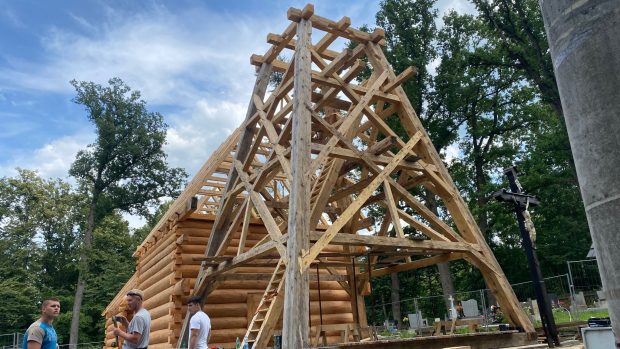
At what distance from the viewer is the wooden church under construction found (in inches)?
314

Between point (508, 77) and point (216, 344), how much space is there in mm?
25388

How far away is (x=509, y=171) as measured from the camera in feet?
30.2

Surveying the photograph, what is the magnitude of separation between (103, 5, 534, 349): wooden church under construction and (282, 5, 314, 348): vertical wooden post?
0.06 feet

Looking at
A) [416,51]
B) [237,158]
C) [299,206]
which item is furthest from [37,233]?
[299,206]

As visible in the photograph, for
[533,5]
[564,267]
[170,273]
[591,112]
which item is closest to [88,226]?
[170,273]

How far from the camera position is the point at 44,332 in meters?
5.26

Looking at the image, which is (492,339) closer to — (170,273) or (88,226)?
(170,273)

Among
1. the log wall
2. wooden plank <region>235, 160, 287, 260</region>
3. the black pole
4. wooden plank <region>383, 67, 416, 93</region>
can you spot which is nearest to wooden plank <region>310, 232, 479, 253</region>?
wooden plank <region>235, 160, 287, 260</region>

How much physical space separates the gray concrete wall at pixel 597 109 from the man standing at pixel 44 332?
536cm

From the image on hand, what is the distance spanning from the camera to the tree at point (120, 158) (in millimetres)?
34281

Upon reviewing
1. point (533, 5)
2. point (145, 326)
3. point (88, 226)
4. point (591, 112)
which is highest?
point (533, 5)

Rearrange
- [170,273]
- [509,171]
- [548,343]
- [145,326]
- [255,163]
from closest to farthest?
[145,326] → [548,343] → [509,171] → [170,273] → [255,163]

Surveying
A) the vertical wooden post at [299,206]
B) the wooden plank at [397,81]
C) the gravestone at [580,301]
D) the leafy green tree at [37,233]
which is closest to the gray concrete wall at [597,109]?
the vertical wooden post at [299,206]

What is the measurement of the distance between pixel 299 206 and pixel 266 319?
197 centimetres
